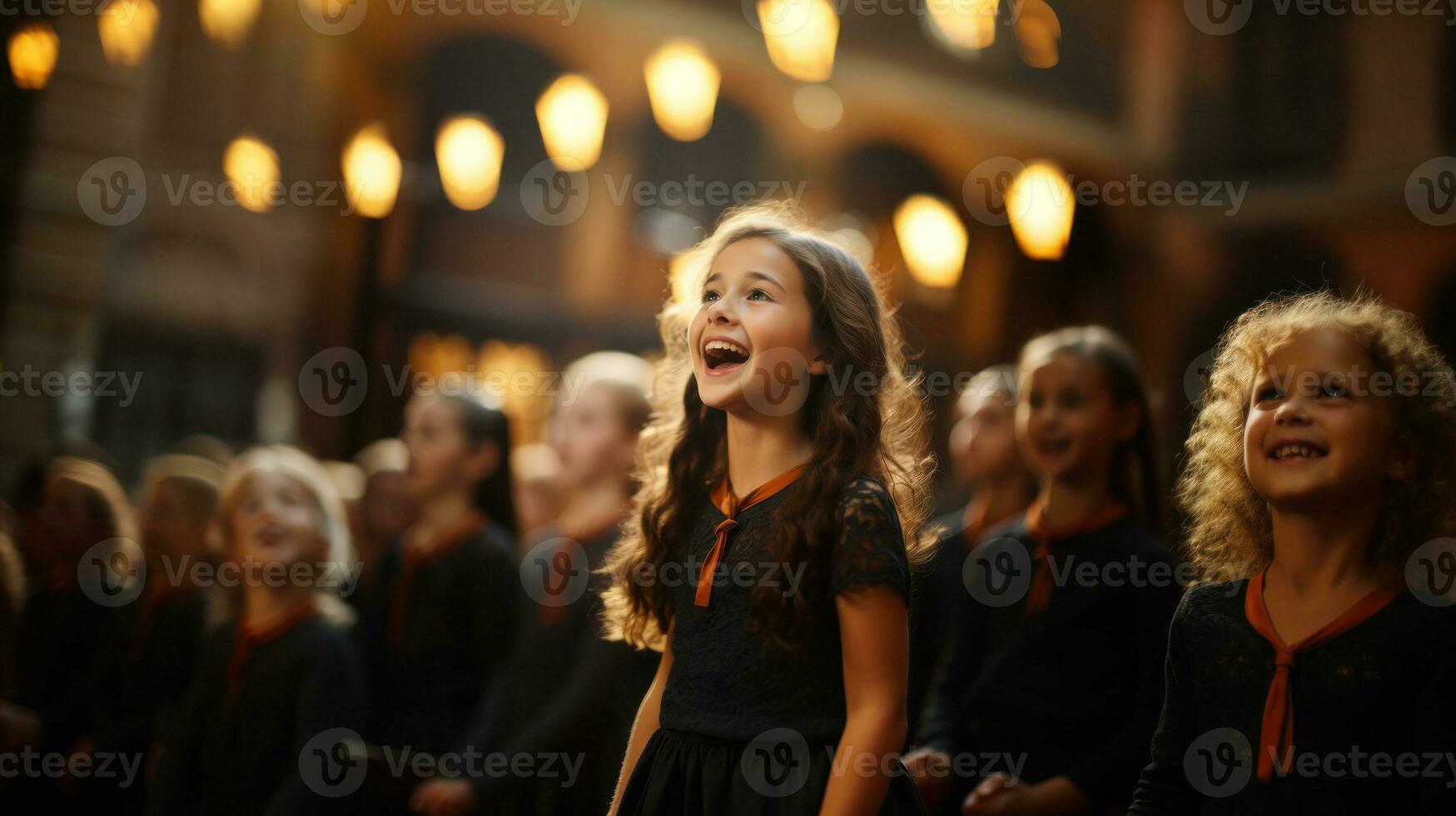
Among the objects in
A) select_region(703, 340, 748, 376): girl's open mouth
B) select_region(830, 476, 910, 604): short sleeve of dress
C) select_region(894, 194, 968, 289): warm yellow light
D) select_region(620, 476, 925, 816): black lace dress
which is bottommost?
select_region(620, 476, 925, 816): black lace dress

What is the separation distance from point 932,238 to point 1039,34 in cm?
676

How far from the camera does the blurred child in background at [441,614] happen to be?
349 cm

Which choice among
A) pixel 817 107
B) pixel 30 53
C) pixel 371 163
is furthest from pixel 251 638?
pixel 817 107

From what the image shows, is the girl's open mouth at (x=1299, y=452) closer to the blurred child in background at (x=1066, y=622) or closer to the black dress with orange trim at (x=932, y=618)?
the blurred child in background at (x=1066, y=622)

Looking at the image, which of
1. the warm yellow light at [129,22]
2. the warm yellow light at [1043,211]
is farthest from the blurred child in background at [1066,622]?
the warm yellow light at [129,22]

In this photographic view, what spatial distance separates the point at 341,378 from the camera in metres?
11.6

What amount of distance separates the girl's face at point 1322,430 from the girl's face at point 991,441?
1943mm

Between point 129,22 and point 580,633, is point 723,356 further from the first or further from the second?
point 129,22

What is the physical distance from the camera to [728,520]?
2.01 meters

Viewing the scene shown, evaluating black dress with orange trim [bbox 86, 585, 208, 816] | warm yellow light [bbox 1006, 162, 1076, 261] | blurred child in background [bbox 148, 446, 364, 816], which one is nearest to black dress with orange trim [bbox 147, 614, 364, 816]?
blurred child in background [bbox 148, 446, 364, 816]

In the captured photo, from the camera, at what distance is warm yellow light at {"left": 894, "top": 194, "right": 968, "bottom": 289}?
6.19m

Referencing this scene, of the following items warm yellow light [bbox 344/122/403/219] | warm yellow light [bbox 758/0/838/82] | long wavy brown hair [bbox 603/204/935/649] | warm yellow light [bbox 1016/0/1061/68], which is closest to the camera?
long wavy brown hair [bbox 603/204/935/649]

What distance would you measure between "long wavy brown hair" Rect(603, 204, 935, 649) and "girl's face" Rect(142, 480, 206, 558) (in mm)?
2725

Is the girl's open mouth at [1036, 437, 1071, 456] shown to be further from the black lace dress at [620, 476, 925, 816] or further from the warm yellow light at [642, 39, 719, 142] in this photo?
the warm yellow light at [642, 39, 719, 142]
